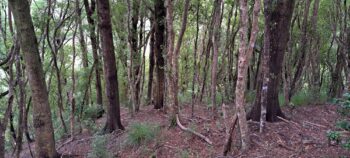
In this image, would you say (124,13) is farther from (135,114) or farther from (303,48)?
(303,48)

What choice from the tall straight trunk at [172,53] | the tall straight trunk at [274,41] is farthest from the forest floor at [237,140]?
the tall straight trunk at [172,53]

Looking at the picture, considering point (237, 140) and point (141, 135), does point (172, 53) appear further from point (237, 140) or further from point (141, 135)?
point (237, 140)

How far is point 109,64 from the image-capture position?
800 cm

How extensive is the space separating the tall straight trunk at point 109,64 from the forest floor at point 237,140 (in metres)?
0.41

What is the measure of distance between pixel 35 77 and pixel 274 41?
543 cm

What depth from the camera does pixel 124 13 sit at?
11.0 meters

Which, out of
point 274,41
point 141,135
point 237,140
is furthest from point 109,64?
point 274,41

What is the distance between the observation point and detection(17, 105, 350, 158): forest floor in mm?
5625

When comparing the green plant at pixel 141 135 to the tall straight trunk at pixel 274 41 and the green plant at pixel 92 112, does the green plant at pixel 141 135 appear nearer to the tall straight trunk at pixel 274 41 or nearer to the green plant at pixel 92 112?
the tall straight trunk at pixel 274 41

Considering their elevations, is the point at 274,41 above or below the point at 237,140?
above

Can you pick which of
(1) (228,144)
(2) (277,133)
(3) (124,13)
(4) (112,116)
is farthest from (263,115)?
(3) (124,13)

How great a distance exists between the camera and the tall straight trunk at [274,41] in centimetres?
637

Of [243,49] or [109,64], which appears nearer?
[243,49]

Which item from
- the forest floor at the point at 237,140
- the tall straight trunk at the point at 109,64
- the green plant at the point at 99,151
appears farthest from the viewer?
the tall straight trunk at the point at 109,64
